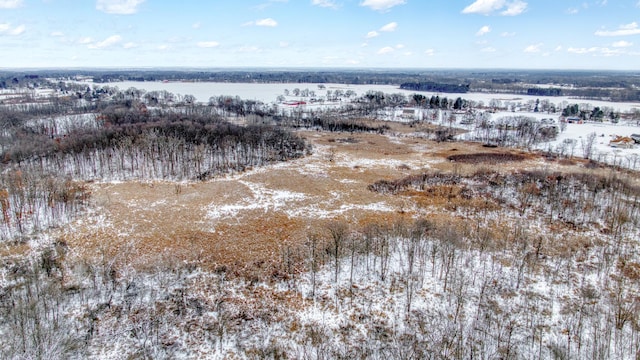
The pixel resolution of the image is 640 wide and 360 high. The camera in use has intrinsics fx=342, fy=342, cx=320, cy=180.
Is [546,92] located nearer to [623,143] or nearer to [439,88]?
[439,88]

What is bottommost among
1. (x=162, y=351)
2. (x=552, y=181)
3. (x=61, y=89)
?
(x=162, y=351)

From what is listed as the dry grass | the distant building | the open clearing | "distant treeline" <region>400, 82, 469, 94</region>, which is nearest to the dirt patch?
the open clearing

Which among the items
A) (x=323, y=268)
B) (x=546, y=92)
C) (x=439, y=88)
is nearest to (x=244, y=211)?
(x=323, y=268)

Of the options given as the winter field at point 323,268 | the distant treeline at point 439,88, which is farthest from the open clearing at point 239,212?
the distant treeline at point 439,88

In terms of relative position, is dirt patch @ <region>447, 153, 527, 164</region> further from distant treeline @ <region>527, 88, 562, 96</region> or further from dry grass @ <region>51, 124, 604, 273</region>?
distant treeline @ <region>527, 88, 562, 96</region>

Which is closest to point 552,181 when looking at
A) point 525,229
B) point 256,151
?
point 525,229

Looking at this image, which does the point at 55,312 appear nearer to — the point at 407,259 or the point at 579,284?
the point at 407,259
